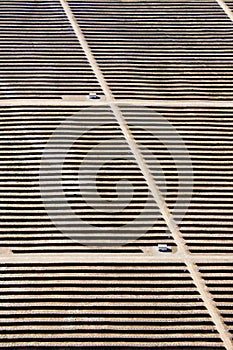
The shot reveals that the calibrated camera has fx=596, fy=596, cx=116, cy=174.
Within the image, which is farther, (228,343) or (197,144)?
(197,144)

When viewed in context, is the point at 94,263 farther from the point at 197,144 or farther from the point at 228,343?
the point at 197,144

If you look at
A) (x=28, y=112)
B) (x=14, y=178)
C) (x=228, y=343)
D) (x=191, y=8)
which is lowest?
(x=228, y=343)

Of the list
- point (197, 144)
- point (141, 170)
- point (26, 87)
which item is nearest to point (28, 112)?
point (26, 87)

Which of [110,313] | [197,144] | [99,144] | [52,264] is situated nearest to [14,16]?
[99,144]

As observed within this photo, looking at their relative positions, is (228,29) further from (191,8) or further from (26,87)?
(26,87)

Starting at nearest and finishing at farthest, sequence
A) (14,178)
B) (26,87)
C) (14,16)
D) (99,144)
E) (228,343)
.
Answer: (228,343)
(14,178)
(99,144)
(26,87)
(14,16)

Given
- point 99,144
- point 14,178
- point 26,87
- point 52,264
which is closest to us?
point 52,264

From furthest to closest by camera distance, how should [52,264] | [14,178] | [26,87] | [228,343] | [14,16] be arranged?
[14,16] < [26,87] < [14,178] < [52,264] < [228,343]

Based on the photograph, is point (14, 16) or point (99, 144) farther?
point (14, 16)

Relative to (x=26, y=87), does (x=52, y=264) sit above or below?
below
